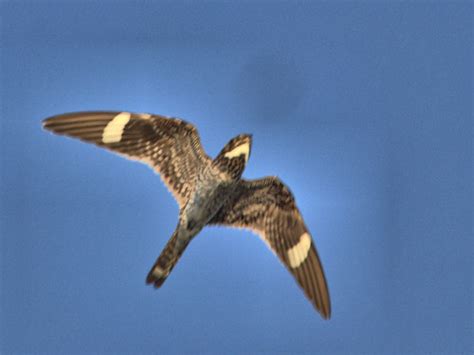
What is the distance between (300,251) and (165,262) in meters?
1.17

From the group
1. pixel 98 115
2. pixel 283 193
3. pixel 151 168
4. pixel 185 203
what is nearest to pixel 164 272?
pixel 185 203

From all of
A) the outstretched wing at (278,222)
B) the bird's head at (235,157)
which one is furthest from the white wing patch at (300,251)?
the bird's head at (235,157)

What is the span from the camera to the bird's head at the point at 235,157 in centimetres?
438

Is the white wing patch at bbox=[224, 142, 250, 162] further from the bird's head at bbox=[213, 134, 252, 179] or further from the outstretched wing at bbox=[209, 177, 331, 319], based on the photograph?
the outstretched wing at bbox=[209, 177, 331, 319]

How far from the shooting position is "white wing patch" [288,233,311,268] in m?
4.67

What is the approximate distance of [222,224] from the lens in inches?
183

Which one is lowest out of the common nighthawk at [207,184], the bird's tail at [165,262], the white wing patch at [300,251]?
the bird's tail at [165,262]

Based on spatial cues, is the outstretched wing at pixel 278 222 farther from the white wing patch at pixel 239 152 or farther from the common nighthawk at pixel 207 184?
the white wing patch at pixel 239 152

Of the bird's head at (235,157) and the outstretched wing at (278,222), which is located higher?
the bird's head at (235,157)

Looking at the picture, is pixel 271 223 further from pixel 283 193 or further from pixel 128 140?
pixel 128 140

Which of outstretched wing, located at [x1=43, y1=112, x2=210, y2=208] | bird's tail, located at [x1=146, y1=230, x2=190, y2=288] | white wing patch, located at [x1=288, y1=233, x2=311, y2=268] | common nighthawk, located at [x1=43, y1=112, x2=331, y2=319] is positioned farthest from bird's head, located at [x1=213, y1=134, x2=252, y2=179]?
white wing patch, located at [x1=288, y1=233, x2=311, y2=268]

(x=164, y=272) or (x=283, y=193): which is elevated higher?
(x=283, y=193)

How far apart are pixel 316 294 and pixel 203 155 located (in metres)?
1.45

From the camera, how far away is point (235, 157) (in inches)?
172
